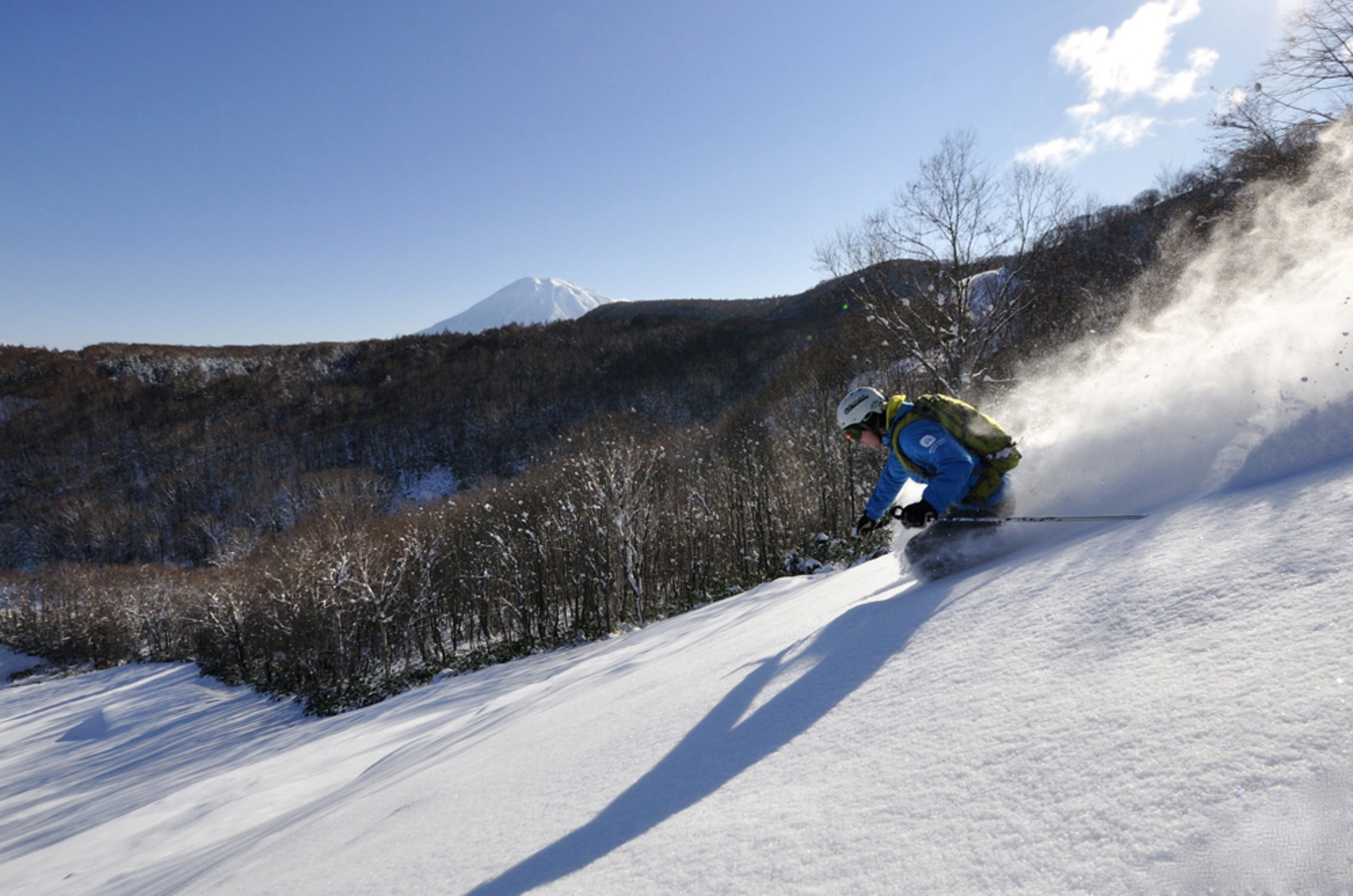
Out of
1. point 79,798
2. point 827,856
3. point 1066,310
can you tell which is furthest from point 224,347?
point 827,856

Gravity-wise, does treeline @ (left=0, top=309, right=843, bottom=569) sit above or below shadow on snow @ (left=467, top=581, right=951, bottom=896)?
above

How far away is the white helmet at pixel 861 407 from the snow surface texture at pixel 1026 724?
4.39ft

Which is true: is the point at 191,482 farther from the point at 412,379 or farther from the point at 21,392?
the point at 21,392

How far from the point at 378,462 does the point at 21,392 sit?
5223 cm

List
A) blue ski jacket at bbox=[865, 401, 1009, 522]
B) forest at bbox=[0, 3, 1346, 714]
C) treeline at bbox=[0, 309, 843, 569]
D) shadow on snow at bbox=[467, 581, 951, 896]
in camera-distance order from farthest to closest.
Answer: treeline at bbox=[0, 309, 843, 569]
forest at bbox=[0, 3, 1346, 714]
blue ski jacket at bbox=[865, 401, 1009, 522]
shadow on snow at bbox=[467, 581, 951, 896]

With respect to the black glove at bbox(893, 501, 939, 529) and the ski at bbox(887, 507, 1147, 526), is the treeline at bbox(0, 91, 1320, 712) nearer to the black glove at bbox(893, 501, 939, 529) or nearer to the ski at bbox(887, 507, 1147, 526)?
the ski at bbox(887, 507, 1147, 526)

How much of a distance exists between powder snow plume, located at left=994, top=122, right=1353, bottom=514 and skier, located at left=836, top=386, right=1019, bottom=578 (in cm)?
37

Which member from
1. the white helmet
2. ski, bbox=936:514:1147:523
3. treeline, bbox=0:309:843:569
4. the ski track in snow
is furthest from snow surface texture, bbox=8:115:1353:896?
treeline, bbox=0:309:843:569

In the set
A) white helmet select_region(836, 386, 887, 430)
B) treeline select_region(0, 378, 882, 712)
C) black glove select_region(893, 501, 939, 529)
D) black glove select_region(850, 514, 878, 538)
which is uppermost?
white helmet select_region(836, 386, 887, 430)

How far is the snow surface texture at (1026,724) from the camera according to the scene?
51.2 inches

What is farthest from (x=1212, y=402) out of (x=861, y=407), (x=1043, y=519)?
(x=861, y=407)

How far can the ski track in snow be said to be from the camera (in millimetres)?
1254

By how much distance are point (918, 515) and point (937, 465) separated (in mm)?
412

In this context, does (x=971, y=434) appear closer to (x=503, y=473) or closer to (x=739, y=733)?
(x=739, y=733)
